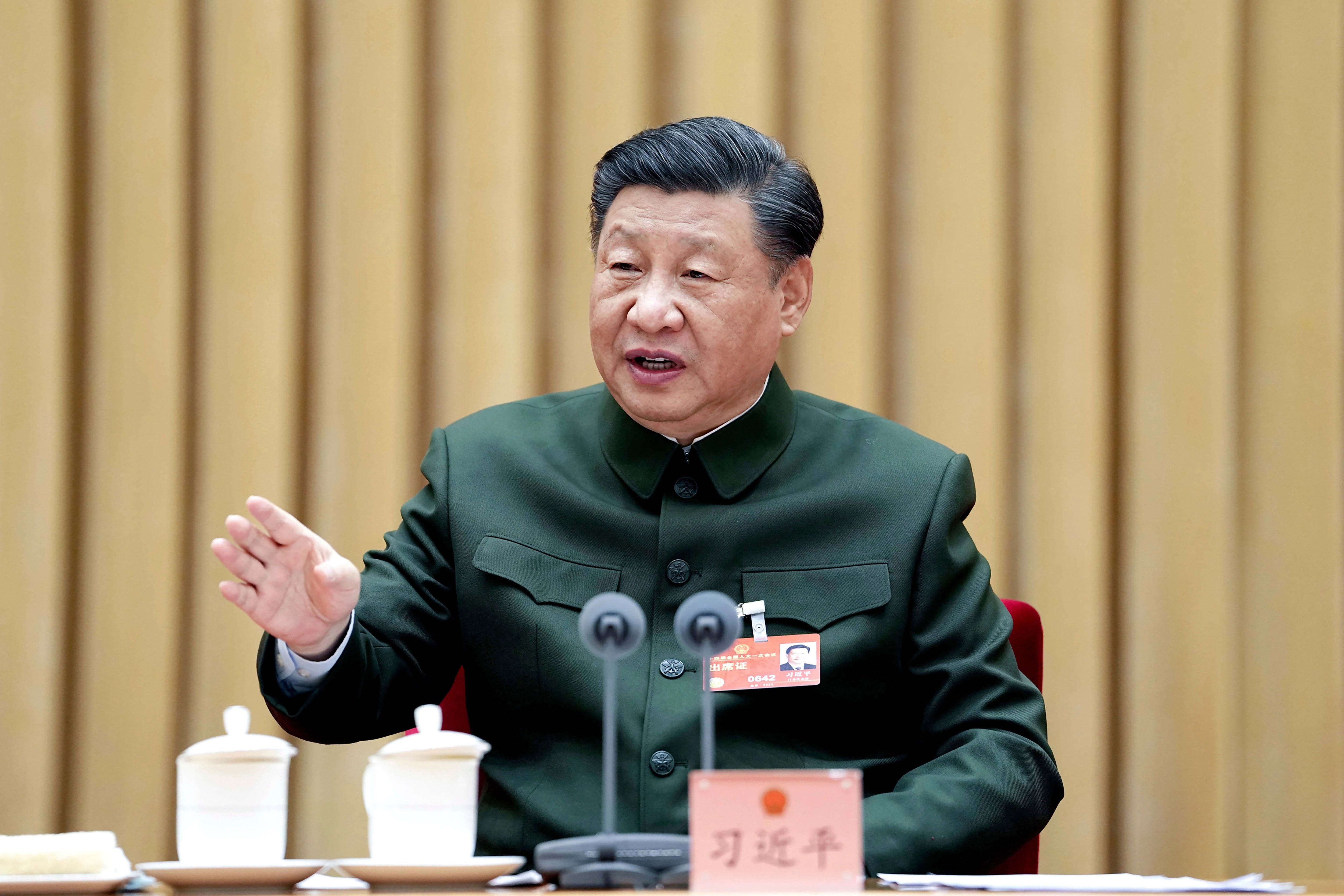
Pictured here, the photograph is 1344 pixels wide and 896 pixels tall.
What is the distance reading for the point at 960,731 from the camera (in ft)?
5.07

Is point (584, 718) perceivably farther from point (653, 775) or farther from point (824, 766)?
point (824, 766)

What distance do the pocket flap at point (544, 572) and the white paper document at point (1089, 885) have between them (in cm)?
59

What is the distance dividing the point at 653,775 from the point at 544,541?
339 mm

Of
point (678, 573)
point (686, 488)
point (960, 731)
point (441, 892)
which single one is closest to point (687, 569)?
point (678, 573)

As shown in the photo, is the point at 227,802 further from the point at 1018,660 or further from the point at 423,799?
the point at 1018,660

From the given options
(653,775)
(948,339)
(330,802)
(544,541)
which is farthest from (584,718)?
(948,339)

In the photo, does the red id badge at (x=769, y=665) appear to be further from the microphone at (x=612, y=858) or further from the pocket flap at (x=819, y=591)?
the microphone at (x=612, y=858)

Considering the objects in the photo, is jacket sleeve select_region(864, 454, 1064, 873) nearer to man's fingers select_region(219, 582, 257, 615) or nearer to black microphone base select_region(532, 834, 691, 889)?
black microphone base select_region(532, 834, 691, 889)

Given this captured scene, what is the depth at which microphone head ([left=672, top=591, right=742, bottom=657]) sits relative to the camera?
1051mm

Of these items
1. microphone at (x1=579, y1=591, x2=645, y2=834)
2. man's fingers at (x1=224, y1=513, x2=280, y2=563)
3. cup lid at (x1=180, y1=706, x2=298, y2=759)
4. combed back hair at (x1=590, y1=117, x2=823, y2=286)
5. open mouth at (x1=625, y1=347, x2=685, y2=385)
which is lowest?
cup lid at (x1=180, y1=706, x2=298, y2=759)

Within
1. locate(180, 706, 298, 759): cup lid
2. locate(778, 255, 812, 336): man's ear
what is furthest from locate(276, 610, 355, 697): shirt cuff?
locate(778, 255, 812, 336): man's ear

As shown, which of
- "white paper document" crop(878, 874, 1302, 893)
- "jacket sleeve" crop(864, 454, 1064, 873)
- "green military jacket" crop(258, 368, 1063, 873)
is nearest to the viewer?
"white paper document" crop(878, 874, 1302, 893)

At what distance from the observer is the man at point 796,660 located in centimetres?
153

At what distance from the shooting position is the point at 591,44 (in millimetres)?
2367
